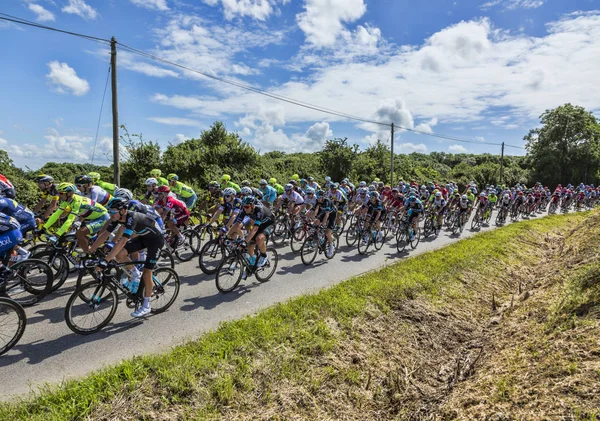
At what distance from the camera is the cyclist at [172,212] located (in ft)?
29.4

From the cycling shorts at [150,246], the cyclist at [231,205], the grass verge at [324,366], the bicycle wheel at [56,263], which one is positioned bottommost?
the grass verge at [324,366]

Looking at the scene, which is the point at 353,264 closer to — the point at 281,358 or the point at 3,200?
the point at 281,358

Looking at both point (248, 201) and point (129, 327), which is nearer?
point (129, 327)

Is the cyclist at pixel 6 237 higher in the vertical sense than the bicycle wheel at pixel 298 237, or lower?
higher

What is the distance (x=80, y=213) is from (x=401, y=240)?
967cm

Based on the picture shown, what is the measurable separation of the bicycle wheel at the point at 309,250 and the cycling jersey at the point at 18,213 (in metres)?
6.33

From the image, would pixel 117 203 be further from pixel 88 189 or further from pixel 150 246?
pixel 88 189

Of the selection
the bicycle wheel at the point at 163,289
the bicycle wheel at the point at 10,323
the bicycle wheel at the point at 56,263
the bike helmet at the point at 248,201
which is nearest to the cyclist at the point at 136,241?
the bicycle wheel at the point at 163,289

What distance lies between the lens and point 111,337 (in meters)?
5.29

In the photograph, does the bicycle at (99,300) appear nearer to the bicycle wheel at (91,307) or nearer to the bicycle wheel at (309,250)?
the bicycle wheel at (91,307)

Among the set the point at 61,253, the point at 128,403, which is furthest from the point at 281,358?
the point at 61,253

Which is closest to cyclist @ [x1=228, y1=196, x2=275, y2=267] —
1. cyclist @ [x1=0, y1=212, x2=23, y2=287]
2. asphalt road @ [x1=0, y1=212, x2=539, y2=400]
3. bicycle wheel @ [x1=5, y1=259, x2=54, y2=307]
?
asphalt road @ [x1=0, y1=212, x2=539, y2=400]

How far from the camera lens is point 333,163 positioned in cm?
2992

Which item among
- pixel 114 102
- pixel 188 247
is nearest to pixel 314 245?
pixel 188 247
